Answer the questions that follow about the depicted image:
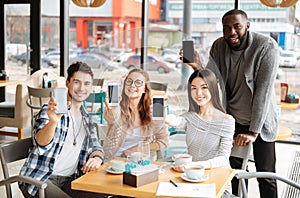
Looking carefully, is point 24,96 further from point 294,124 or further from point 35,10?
point 294,124

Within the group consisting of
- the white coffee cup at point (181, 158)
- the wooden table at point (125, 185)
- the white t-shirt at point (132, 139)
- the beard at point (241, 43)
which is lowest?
the wooden table at point (125, 185)

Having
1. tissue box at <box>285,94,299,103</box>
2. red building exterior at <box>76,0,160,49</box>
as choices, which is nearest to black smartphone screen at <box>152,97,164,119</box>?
tissue box at <box>285,94,299,103</box>

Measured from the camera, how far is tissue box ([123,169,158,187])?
6.60ft

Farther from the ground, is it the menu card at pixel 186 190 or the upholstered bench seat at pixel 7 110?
the menu card at pixel 186 190

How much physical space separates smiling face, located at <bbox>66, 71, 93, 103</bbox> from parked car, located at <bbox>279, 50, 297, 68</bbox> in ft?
13.0

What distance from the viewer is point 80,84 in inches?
89.4

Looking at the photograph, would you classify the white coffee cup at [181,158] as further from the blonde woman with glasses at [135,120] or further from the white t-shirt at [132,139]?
the white t-shirt at [132,139]

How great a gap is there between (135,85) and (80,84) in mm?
266

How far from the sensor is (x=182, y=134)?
232 centimetres

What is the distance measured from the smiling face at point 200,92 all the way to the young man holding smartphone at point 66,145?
49cm

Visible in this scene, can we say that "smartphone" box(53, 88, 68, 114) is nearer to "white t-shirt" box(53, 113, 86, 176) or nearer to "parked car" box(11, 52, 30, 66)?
"white t-shirt" box(53, 113, 86, 176)

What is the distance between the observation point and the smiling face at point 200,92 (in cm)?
228

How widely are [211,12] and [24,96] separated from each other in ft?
8.08

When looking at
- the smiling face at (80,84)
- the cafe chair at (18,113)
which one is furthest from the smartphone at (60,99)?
the cafe chair at (18,113)
